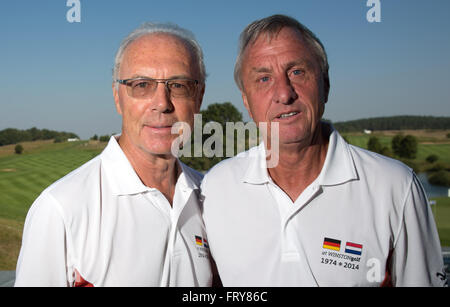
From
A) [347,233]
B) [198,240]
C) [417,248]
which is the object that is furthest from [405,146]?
[198,240]

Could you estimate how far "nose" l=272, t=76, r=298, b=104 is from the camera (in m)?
2.91

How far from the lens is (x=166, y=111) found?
2895 mm

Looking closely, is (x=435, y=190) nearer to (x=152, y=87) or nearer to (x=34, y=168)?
(x=34, y=168)

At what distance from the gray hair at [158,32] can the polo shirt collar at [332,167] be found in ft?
2.69

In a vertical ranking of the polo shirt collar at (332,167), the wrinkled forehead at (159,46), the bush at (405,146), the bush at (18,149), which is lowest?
the bush at (405,146)

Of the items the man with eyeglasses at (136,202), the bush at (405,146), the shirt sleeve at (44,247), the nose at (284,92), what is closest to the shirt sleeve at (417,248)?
the nose at (284,92)

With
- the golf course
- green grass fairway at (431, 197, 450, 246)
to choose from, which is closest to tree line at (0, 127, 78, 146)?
the golf course

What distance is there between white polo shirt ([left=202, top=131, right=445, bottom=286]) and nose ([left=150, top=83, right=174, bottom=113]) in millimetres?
1031

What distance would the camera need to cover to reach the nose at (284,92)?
291cm

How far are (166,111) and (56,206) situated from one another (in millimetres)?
1006

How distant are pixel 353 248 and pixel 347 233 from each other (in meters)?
0.11

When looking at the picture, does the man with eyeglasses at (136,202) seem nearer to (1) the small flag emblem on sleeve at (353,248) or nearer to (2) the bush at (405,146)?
(1) the small flag emblem on sleeve at (353,248)
